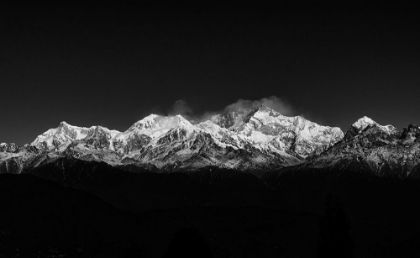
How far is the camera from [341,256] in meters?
87.7

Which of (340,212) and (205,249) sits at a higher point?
(340,212)

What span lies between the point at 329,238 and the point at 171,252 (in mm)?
28271

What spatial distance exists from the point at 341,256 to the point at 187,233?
91.0 feet

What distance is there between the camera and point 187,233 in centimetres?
7331

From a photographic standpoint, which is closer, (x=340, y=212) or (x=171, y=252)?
(x=171, y=252)

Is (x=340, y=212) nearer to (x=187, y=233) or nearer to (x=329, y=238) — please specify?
(x=329, y=238)

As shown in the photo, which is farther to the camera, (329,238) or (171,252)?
(329,238)

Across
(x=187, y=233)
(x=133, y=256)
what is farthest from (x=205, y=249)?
(x=133, y=256)

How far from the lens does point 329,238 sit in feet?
291

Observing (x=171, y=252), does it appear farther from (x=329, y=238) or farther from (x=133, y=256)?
(x=329, y=238)

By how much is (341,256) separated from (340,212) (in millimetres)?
6645

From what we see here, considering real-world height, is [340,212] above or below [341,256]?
above

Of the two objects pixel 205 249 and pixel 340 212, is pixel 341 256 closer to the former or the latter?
pixel 340 212

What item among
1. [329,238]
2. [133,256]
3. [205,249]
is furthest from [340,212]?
[133,256]
